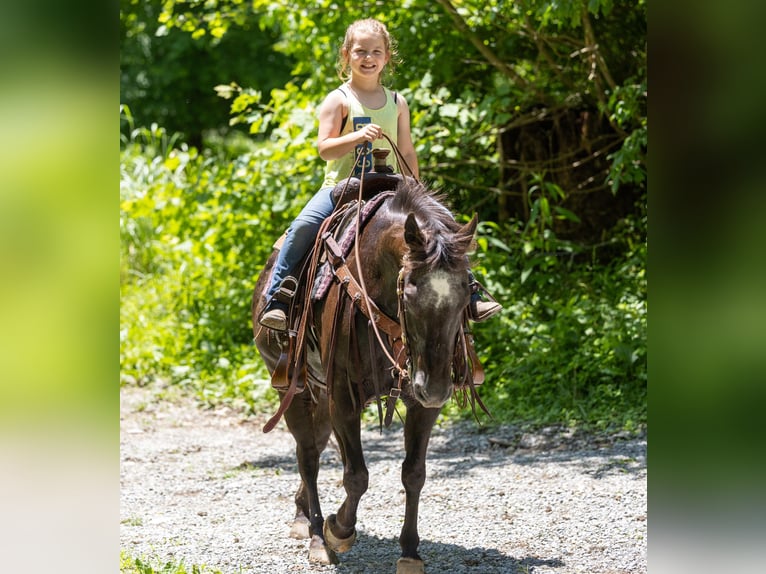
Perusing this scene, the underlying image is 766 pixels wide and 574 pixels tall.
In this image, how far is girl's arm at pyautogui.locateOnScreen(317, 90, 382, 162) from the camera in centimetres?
459

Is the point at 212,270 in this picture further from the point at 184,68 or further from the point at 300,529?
the point at 184,68

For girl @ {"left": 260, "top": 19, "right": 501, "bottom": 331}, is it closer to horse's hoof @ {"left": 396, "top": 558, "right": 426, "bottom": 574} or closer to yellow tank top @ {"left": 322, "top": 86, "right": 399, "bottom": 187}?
yellow tank top @ {"left": 322, "top": 86, "right": 399, "bottom": 187}

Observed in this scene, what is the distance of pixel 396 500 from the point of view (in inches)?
246

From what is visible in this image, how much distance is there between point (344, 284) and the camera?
4.48 metres

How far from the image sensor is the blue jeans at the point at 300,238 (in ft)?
16.3

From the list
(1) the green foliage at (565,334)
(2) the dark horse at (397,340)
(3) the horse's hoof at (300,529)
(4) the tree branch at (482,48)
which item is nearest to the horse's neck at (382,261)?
(2) the dark horse at (397,340)

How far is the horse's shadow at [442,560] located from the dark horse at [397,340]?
0.57 ft

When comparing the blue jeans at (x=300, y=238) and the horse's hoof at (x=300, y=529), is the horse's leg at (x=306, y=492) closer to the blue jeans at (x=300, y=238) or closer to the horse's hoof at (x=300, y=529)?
the horse's hoof at (x=300, y=529)

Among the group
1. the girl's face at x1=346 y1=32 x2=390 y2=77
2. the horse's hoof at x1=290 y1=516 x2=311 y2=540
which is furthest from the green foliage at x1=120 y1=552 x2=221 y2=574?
the girl's face at x1=346 y1=32 x2=390 y2=77

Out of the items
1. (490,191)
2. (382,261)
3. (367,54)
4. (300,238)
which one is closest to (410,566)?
(382,261)

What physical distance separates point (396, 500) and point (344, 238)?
2345 millimetres

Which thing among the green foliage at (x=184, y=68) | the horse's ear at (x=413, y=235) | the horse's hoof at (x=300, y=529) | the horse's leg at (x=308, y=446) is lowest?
the horse's hoof at (x=300, y=529)
